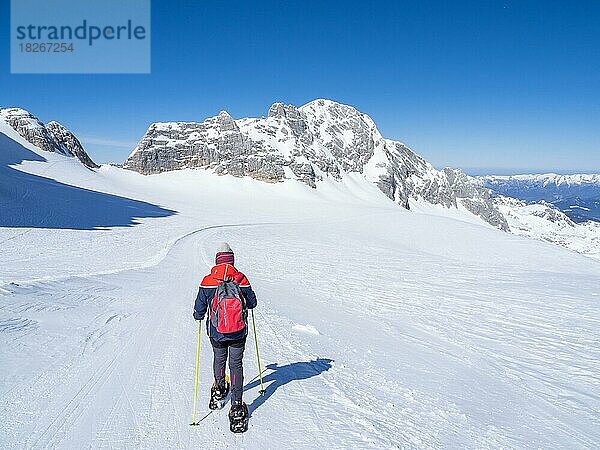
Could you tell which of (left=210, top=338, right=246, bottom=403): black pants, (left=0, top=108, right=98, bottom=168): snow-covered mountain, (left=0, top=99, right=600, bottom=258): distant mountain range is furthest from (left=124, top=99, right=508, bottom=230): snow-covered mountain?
(left=210, top=338, right=246, bottom=403): black pants

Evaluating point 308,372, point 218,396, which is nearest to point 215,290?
point 218,396

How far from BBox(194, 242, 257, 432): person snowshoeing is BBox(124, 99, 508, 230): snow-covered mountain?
95.1 m

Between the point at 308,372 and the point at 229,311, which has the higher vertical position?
the point at 229,311

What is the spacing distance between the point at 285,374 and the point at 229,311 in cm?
278

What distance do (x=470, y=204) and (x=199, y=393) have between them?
663 feet

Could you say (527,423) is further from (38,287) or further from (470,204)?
(470,204)

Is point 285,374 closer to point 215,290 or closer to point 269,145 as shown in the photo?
point 215,290

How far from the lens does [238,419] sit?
Result: 210 inches

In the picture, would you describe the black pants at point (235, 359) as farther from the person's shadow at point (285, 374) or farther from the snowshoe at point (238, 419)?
the person's shadow at point (285, 374)

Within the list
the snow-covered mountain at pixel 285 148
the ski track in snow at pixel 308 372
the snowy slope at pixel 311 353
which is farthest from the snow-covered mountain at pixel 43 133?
the ski track in snow at pixel 308 372

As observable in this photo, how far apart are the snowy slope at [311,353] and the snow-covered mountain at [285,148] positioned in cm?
8032

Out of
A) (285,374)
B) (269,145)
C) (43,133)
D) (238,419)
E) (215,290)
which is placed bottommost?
(285,374)

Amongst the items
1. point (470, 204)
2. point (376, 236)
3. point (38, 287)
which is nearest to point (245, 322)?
point (38, 287)

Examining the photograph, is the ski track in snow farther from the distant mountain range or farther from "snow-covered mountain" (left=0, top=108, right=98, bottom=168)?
"snow-covered mountain" (left=0, top=108, right=98, bottom=168)
